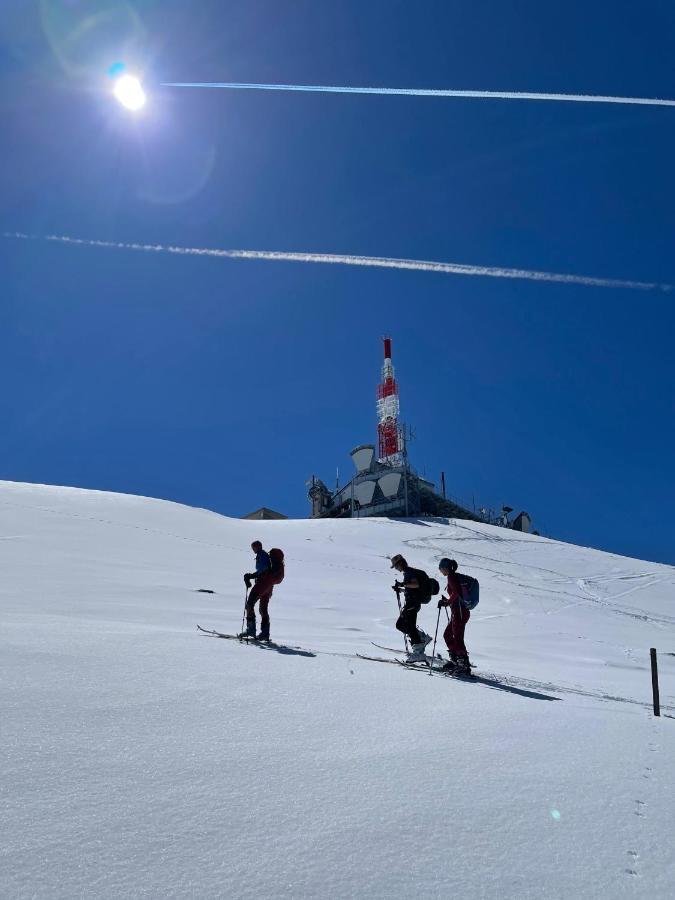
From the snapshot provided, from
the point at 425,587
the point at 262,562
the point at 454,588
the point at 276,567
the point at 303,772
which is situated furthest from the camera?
the point at 262,562

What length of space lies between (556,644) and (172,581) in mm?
8849

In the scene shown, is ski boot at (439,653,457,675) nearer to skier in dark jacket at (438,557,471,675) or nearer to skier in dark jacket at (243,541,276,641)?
skier in dark jacket at (438,557,471,675)

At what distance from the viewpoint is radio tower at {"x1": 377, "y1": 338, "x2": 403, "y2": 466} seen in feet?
202

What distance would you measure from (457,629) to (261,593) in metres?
2.90

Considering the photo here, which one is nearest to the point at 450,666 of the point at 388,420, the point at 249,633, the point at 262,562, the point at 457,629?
the point at 457,629

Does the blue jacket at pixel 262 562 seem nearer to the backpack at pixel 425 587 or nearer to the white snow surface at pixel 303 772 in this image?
the white snow surface at pixel 303 772

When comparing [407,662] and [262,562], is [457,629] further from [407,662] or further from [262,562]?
[262,562]

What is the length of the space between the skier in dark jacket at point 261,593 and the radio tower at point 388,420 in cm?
5066

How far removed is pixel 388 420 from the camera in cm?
6438

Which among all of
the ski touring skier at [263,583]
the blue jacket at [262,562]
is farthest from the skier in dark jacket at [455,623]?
the blue jacket at [262,562]

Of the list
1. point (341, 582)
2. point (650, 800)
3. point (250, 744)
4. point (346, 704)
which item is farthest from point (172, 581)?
point (650, 800)

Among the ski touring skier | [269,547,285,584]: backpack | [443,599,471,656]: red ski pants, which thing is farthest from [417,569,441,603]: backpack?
[269,547,285,584]: backpack

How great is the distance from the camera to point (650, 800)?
3.39 meters

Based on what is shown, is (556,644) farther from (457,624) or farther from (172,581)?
(172,581)
